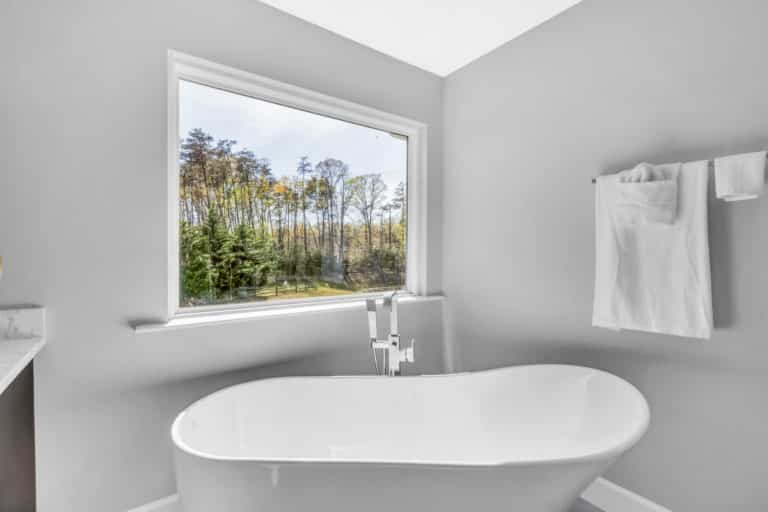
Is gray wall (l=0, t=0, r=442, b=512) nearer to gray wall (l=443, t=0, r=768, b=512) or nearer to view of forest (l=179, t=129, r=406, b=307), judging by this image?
view of forest (l=179, t=129, r=406, b=307)

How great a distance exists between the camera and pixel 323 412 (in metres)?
1.67

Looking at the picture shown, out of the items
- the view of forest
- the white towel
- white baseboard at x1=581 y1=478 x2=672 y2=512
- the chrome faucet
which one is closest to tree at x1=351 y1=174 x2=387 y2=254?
the view of forest

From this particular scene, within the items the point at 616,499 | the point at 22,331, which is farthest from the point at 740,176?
the point at 22,331

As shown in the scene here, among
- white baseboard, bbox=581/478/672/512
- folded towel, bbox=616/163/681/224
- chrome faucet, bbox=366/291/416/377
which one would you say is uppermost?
folded towel, bbox=616/163/681/224

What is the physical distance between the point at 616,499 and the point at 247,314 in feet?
6.23

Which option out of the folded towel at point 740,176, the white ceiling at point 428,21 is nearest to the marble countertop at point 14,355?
the white ceiling at point 428,21

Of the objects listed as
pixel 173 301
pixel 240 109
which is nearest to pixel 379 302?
pixel 173 301

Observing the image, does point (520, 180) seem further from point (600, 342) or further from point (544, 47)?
point (600, 342)

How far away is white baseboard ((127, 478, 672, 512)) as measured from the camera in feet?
5.04

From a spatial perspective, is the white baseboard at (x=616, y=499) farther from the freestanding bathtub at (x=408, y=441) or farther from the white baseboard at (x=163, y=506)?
the white baseboard at (x=163, y=506)

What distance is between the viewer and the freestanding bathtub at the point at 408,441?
3.27 feet

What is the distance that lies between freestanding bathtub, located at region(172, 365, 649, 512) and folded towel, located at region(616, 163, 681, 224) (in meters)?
0.67

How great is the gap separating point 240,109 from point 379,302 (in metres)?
1.24

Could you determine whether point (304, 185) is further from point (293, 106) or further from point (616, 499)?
point (616, 499)
